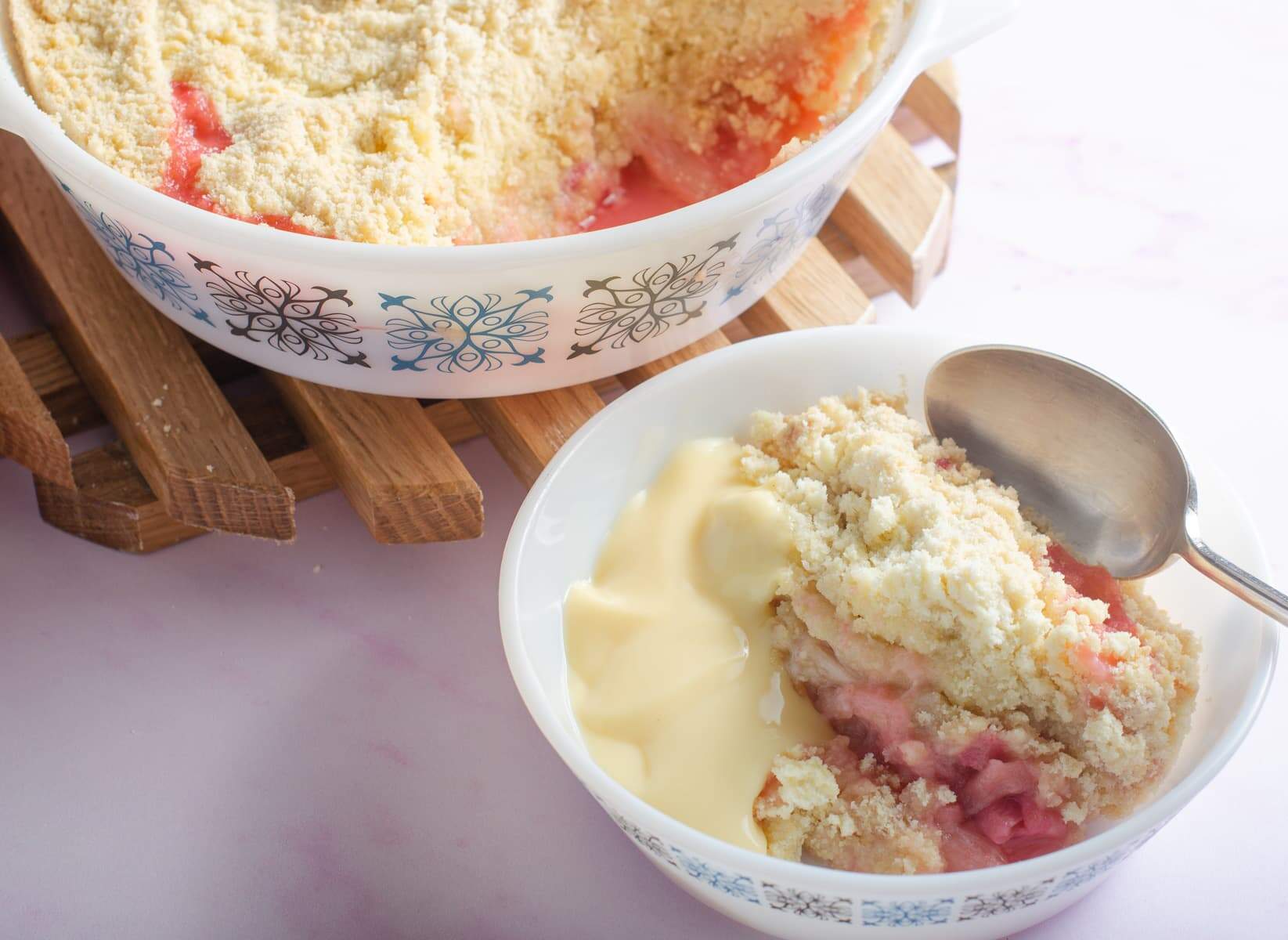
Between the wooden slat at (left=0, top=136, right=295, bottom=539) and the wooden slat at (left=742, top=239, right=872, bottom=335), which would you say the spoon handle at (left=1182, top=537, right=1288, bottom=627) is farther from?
the wooden slat at (left=0, top=136, right=295, bottom=539)

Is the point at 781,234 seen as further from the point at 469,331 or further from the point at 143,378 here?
the point at 143,378

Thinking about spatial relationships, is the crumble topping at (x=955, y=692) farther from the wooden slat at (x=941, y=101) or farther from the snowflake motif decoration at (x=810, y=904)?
the wooden slat at (x=941, y=101)

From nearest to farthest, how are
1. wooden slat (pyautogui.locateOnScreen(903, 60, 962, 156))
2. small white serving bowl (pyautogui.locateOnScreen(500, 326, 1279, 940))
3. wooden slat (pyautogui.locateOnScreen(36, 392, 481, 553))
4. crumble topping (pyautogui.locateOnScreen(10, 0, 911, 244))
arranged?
small white serving bowl (pyautogui.locateOnScreen(500, 326, 1279, 940)) → crumble topping (pyautogui.locateOnScreen(10, 0, 911, 244)) → wooden slat (pyautogui.locateOnScreen(36, 392, 481, 553)) → wooden slat (pyautogui.locateOnScreen(903, 60, 962, 156))

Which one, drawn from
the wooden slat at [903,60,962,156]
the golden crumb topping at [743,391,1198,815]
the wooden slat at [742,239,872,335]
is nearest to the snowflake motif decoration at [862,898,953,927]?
the golden crumb topping at [743,391,1198,815]

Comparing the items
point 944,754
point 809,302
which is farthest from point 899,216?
point 944,754

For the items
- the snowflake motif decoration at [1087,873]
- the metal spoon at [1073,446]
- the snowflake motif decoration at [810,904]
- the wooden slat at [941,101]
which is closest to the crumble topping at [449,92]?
the wooden slat at [941,101]

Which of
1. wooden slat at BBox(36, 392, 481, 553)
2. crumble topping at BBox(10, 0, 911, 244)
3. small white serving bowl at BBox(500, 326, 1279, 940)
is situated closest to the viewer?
small white serving bowl at BBox(500, 326, 1279, 940)
